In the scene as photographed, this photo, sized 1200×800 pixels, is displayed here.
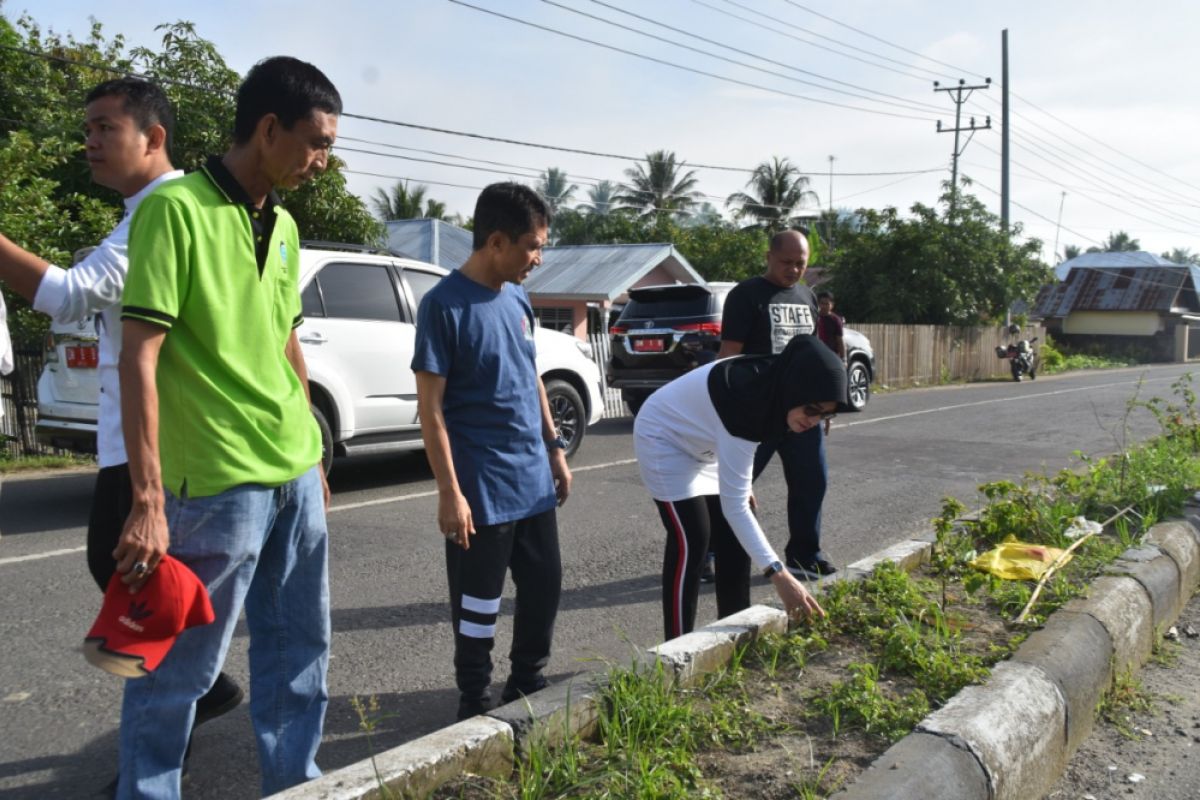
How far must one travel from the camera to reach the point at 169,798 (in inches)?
87.8

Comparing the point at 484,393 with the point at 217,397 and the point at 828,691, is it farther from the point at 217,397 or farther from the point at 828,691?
the point at 828,691

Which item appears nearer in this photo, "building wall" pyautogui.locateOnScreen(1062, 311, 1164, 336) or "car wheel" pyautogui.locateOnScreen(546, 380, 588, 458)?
"car wheel" pyautogui.locateOnScreen(546, 380, 588, 458)

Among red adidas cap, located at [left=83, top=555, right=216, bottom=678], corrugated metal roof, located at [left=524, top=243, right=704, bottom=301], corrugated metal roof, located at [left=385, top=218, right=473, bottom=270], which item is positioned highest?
corrugated metal roof, located at [left=385, top=218, right=473, bottom=270]

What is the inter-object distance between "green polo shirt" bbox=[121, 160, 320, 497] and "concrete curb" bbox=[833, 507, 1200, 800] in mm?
1680

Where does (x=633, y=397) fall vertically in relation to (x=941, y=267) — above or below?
below

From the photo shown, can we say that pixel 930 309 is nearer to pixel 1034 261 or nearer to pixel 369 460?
pixel 1034 261

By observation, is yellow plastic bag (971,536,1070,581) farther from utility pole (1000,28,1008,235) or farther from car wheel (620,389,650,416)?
utility pole (1000,28,1008,235)

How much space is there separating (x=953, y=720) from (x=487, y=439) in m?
1.65

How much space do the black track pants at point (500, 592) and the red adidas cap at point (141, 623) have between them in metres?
1.19

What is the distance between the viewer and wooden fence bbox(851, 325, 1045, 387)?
24.8 m

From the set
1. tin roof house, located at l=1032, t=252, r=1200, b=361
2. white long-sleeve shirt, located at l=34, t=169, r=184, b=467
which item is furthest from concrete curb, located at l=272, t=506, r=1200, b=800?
tin roof house, located at l=1032, t=252, r=1200, b=361

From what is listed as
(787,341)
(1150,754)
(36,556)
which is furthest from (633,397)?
(1150,754)

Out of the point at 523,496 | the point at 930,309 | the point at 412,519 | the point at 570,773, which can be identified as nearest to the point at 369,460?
the point at 412,519

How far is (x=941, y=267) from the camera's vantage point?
1149 inches
